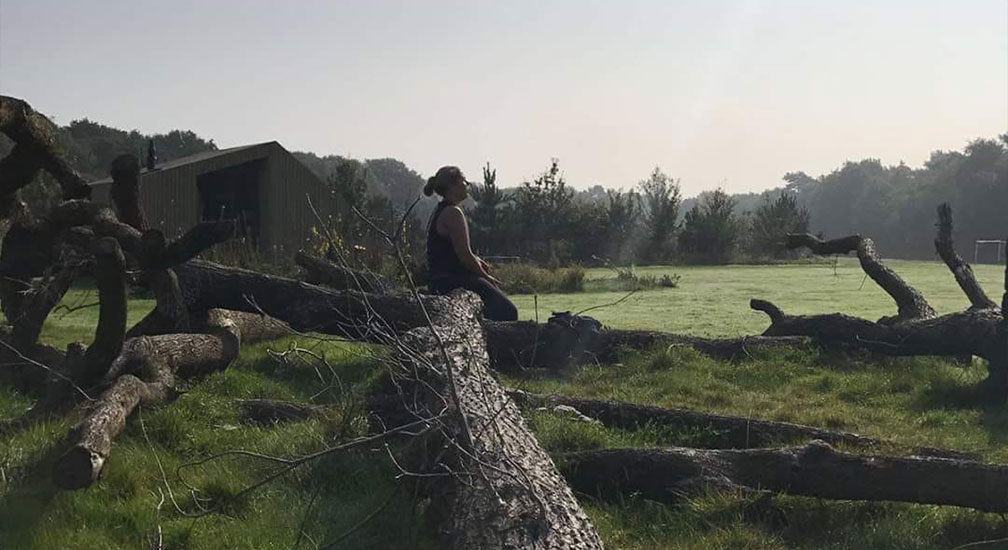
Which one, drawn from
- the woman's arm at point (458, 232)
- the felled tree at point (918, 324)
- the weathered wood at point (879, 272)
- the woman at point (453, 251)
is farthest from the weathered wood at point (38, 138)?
the weathered wood at point (879, 272)

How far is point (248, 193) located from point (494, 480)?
23.5 metres

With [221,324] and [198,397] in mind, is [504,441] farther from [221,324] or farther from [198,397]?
[221,324]

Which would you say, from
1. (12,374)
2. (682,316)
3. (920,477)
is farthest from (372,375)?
(682,316)

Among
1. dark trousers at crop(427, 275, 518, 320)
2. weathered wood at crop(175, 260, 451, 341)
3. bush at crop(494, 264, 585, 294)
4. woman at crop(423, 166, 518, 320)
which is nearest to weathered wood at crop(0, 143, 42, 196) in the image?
weathered wood at crop(175, 260, 451, 341)

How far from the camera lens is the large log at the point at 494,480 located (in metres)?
2.94

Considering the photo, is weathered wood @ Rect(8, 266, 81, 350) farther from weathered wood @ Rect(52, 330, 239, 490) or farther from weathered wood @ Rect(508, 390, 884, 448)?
weathered wood @ Rect(508, 390, 884, 448)

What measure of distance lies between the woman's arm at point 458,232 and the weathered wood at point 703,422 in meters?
2.16

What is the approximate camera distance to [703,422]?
525 cm

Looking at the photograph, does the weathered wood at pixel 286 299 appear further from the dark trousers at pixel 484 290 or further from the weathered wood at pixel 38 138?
the weathered wood at pixel 38 138

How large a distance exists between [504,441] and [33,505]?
2112 millimetres

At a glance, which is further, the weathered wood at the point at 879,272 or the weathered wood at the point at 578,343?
the weathered wood at the point at 879,272

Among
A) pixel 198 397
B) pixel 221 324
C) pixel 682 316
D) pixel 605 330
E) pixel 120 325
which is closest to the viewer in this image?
pixel 120 325

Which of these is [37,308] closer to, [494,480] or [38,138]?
[38,138]

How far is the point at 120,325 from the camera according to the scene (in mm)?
5242
